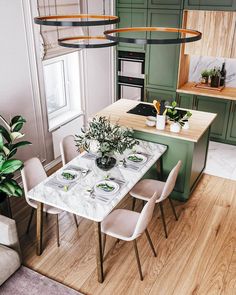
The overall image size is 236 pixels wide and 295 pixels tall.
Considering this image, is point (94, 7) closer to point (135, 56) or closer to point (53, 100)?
point (135, 56)

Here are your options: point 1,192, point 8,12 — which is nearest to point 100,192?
point 1,192

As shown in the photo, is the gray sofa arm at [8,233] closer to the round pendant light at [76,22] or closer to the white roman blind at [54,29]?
the round pendant light at [76,22]

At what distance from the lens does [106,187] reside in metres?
3.32

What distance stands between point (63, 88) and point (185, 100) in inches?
85.5

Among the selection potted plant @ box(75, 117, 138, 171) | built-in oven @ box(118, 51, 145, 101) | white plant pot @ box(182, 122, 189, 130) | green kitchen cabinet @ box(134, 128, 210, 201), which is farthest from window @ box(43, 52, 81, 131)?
white plant pot @ box(182, 122, 189, 130)

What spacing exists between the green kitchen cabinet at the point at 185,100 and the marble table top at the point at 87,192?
2.35 m

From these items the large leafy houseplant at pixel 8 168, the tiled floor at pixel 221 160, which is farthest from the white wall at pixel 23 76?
the tiled floor at pixel 221 160

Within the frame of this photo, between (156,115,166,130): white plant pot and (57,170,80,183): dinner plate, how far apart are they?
1244 mm

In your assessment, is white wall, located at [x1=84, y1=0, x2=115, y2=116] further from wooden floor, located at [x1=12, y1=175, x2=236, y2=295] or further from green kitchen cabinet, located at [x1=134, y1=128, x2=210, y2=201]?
wooden floor, located at [x1=12, y1=175, x2=236, y2=295]

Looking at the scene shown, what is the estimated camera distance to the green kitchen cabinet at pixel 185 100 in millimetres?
5953

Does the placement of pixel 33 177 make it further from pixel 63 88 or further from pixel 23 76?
pixel 63 88

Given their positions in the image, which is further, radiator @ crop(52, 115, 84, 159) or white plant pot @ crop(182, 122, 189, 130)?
radiator @ crop(52, 115, 84, 159)

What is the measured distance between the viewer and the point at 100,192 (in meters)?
3.23

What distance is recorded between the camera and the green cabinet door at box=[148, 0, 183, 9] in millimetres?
5418
